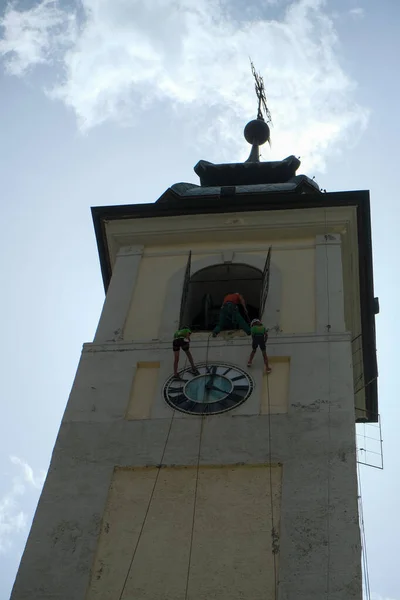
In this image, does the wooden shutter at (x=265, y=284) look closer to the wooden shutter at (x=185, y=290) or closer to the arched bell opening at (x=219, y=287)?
the arched bell opening at (x=219, y=287)

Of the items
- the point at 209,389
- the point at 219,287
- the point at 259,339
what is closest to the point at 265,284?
the point at 219,287

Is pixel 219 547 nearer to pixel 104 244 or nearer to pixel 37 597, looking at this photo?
pixel 37 597

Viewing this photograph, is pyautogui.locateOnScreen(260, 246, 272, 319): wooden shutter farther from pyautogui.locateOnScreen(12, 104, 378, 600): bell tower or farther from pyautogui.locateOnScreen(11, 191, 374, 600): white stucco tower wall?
pyautogui.locateOnScreen(11, 191, 374, 600): white stucco tower wall

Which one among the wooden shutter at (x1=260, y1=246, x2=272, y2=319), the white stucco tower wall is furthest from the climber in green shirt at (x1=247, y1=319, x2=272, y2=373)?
the wooden shutter at (x1=260, y1=246, x2=272, y2=319)

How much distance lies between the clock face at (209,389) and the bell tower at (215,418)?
3cm

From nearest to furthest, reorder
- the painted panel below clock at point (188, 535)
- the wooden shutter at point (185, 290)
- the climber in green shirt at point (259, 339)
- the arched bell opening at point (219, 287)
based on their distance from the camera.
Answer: the painted panel below clock at point (188, 535) → the climber in green shirt at point (259, 339) → the wooden shutter at point (185, 290) → the arched bell opening at point (219, 287)

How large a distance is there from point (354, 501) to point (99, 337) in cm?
544

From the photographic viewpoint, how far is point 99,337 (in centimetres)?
1689

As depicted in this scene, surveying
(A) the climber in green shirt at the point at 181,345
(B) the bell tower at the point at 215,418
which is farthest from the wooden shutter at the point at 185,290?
(A) the climber in green shirt at the point at 181,345

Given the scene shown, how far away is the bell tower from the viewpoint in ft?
41.3

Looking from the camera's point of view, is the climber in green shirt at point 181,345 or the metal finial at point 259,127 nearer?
the climber in green shirt at point 181,345

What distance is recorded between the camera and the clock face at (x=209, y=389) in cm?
1482

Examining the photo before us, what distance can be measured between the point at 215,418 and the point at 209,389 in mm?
701

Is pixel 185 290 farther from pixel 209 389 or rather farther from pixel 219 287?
pixel 209 389
